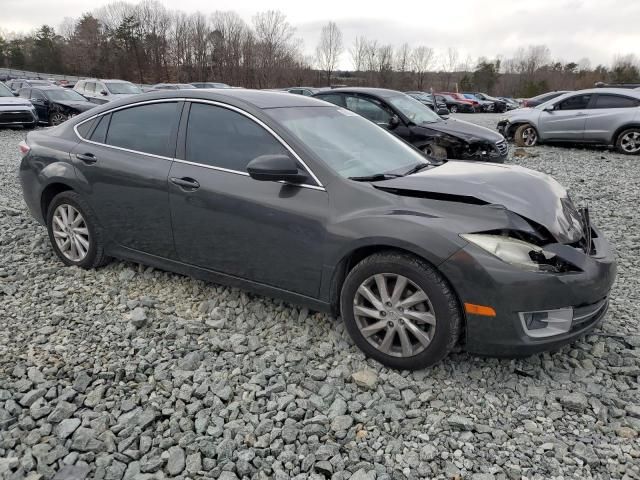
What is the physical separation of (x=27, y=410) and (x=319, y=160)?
219 cm

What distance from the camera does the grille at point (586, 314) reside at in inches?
111

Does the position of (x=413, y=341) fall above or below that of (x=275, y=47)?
below

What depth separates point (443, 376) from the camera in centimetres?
301

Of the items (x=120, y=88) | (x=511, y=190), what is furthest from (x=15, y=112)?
(x=511, y=190)

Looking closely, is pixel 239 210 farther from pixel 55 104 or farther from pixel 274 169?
pixel 55 104

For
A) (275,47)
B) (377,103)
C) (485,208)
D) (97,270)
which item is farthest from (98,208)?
(275,47)

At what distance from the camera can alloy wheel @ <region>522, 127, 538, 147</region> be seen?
13.4 metres

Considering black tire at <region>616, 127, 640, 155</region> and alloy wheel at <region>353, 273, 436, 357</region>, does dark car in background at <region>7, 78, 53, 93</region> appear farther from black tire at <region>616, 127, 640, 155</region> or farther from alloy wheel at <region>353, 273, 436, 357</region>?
alloy wheel at <region>353, 273, 436, 357</region>

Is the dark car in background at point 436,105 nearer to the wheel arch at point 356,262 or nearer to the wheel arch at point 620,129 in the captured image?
the wheel arch at point 620,129

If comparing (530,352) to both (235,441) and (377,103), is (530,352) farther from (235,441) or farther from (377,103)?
(377,103)

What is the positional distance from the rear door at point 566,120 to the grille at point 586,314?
1089 centimetres

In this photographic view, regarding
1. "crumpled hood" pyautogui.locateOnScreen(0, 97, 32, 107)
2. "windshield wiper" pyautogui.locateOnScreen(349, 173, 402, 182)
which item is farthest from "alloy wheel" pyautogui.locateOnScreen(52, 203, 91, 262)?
"crumpled hood" pyautogui.locateOnScreen(0, 97, 32, 107)

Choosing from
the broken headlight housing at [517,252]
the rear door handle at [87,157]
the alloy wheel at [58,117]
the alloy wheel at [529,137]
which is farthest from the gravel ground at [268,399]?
the alloy wheel at [58,117]

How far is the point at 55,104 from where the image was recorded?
16453 millimetres
